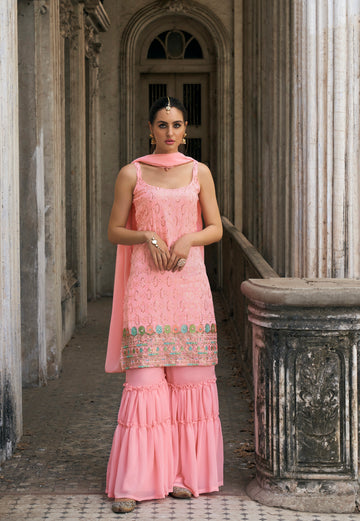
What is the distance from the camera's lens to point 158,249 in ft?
14.5

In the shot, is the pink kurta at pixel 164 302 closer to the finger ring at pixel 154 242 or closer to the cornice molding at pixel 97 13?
the finger ring at pixel 154 242

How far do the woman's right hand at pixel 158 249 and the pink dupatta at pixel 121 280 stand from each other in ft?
0.97

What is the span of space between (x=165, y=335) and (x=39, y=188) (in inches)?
122

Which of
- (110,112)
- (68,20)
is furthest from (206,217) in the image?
(110,112)

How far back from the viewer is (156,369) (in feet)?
14.8

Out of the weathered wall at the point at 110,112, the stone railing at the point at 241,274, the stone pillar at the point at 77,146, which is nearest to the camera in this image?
the stone railing at the point at 241,274

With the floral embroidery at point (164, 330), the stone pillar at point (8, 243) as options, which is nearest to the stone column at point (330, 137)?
the floral embroidery at point (164, 330)

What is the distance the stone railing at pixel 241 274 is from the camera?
7.04m

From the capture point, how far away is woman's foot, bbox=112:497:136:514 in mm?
4348

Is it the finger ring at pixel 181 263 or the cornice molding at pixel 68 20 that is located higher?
the cornice molding at pixel 68 20

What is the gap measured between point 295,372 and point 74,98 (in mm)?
6613

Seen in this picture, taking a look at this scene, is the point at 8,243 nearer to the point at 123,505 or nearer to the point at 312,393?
the point at 123,505

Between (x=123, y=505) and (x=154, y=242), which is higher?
(x=154, y=242)

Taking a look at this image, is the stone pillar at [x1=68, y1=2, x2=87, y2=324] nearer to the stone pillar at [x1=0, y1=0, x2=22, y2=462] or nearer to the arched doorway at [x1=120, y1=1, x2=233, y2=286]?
the arched doorway at [x1=120, y1=1, x2=233, y2=286]
